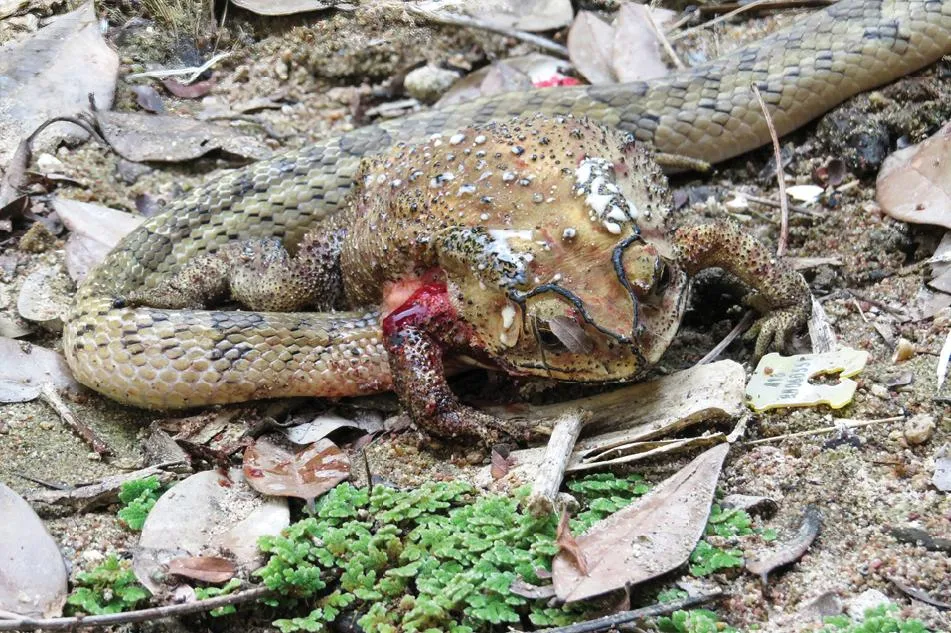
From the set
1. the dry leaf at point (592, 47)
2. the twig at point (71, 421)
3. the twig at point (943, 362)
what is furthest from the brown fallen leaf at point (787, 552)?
the dry leaf at point (592, 47)

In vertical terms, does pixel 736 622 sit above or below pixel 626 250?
below

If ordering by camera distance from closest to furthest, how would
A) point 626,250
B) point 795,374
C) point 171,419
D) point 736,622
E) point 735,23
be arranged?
point 736,622 → point 626,250 → point 795,374 → point 171,419 → point 735,23

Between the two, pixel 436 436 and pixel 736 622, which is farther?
pixel 436 436

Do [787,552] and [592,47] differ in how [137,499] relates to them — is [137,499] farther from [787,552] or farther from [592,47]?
[592,47]

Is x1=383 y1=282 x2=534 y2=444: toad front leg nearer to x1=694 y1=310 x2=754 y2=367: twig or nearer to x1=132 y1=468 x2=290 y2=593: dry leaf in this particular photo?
x1=132 y1=468 x2=290 y2=593: dry leaf

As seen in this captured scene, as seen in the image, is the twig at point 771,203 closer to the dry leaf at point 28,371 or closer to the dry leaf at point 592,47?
the dry leaf at point 592,47

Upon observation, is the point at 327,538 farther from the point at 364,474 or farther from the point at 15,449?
the point at 15,449

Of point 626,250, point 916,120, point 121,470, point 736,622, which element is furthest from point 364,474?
point 916,120
